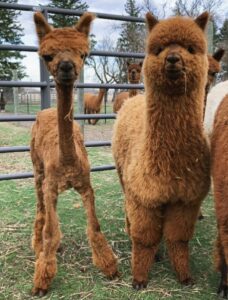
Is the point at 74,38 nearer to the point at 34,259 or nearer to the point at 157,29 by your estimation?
the point at 157,29

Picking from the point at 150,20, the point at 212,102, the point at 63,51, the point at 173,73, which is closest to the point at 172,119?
the point at 173,73

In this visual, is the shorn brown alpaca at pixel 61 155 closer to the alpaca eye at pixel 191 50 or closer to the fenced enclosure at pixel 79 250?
the fenced enclosure at pixel 79 250

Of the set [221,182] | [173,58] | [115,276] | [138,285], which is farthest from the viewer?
[115,276]

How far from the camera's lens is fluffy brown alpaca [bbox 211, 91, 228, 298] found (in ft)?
7.41

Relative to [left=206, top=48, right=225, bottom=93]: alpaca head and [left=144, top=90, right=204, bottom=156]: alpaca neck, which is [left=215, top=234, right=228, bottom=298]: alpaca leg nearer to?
[left=144, top=90, right=204, bottom=156]: alpaca neck

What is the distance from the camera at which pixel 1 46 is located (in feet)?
13.6

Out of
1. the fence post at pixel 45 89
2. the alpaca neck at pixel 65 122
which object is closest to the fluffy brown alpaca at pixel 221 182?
the alpaca neck at pixel 65 122

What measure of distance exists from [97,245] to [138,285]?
396 mm

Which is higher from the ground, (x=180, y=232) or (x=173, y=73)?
(x=173, y=73)

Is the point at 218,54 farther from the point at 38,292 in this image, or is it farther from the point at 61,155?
the point at 38,292

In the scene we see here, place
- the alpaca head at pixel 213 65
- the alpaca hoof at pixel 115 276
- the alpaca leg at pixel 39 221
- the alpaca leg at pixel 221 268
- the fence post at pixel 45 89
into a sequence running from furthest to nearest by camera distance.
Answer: the fence post at pixel 45 89 → the alpaca head at pixel 213 65 → the alpaca leg at pixel 39 221 → the alpaca hoof at pixel 115 276 → the alpaca leg at pixel 221 268

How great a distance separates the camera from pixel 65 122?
8.63 feet

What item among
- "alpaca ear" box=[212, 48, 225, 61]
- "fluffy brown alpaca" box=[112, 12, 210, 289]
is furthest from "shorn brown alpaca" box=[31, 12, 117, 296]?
"alpaca ear" box=[212, 48, 225, 61]

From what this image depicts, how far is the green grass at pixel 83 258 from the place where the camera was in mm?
2637
